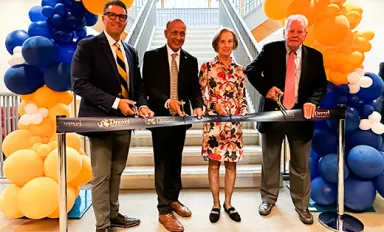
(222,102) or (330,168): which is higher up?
(222,102)

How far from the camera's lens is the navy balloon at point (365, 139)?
2.81 meters

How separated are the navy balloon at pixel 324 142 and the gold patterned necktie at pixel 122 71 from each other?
67.0 inches

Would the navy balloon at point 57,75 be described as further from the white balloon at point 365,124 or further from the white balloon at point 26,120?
the white balloon at point 365,124

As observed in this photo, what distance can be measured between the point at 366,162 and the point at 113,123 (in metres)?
2.04

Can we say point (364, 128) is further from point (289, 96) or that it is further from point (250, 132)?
point (250, 132)

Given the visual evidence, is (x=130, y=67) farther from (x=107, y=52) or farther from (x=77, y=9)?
(x=77, y=9)

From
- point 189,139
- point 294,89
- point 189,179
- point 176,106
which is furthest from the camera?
point 189,139

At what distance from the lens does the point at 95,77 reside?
2158 mm

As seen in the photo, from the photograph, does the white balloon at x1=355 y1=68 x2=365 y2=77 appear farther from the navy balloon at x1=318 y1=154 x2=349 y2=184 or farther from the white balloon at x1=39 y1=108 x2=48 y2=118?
the white balloon at x1=39 y1=108 x2=48 y2=118

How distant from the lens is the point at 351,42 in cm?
271

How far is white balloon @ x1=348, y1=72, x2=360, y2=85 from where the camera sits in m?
2.70

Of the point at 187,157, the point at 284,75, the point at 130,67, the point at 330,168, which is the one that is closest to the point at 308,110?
the point at 284,75

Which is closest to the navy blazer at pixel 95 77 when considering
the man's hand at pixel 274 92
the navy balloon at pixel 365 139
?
the man's hand at pixel 274 92

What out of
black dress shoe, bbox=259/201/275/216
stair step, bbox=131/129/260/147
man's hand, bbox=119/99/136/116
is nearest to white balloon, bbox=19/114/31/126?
man's hand, bbox=119/99/136/116
